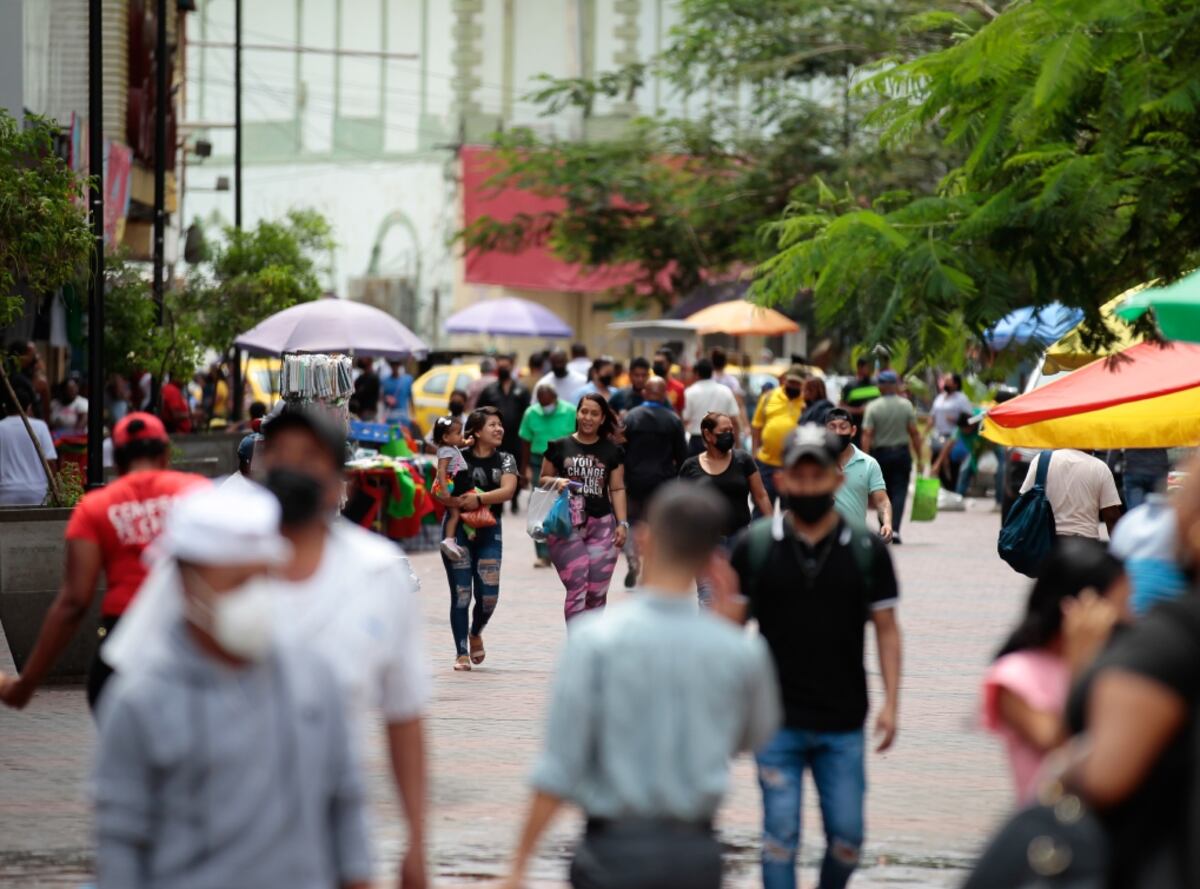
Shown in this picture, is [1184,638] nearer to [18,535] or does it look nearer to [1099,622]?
[1099,622]

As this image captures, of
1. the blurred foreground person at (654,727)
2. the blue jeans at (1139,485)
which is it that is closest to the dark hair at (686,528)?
the blurred foreground person at (654,727)

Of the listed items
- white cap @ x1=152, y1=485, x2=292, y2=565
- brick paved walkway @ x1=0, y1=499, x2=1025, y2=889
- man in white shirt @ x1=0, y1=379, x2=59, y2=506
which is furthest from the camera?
man in white shirt @ x1=0, y1=379, x2=59, y2=506

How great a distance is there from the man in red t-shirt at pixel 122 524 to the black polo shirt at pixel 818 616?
1.74 meters

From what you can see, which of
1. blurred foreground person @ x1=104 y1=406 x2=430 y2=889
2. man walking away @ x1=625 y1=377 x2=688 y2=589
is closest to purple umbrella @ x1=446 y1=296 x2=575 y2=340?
man walking away @ x1=625 y1=377 x2=688 y2=589

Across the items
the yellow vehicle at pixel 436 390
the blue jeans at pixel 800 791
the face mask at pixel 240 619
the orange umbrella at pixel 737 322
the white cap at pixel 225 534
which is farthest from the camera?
the yellow vehicle at pixel 436 390

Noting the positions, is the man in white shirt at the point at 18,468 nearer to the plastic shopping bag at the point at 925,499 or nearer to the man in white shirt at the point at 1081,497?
the man in white shirt at the point at 1081,497

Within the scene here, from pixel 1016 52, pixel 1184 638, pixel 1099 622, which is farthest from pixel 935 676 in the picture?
pixel 1184 638

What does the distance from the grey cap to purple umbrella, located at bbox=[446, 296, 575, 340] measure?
3015 cm

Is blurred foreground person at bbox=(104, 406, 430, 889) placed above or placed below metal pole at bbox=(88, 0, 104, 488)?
below

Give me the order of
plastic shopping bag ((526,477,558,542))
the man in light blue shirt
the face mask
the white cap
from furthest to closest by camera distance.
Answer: plastic shopping bag ((526,477,558,542)) → the man in light blue shirt → the white cap → the face mask

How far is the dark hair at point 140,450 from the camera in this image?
7.00m

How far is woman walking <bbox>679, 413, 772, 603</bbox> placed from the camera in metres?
13.2

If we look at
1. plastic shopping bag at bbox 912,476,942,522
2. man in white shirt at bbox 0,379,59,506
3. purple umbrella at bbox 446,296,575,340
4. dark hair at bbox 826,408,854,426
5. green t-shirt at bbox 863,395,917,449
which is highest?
purple umbrella at bbox 446,296,575,340

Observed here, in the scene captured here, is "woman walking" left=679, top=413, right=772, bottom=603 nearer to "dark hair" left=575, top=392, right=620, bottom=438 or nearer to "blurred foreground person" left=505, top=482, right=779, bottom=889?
"dark hair" left=575, top=392, right=620, bottom=438
